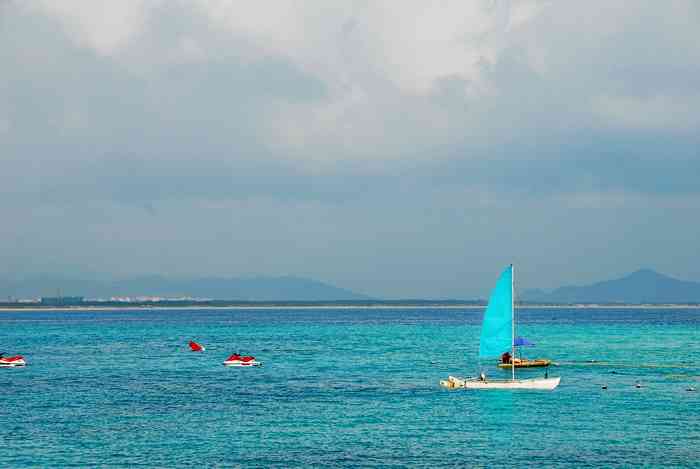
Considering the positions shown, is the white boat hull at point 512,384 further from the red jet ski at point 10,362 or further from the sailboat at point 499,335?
the red jet ski at point 10,362

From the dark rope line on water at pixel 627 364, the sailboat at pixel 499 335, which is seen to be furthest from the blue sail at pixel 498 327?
the dark rope line on water at pixel 627 364

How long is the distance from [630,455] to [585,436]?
22.5ft

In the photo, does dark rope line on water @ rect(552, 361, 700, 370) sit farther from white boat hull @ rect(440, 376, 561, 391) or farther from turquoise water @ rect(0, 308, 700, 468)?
white boat hull @ rect(440, 376, 561, 391)

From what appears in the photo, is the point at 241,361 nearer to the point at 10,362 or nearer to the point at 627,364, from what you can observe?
the point at 10,362

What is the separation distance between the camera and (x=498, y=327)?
98000mm

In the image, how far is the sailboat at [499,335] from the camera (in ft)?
314

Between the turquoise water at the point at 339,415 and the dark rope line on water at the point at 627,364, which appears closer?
the turquoise water at the point at 339,415

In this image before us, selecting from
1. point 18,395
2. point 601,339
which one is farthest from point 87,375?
point 601,339

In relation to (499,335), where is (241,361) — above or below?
below

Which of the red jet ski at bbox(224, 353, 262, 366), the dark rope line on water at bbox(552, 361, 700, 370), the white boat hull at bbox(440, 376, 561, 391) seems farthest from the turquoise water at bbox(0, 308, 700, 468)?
the red jet ski at bbox(224, 353, 262, 366)

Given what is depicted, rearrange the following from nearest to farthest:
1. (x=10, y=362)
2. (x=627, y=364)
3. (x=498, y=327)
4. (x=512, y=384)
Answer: (x=512, y=384) < (x=498, y=327) < (x=627, y=364) < (x=10, y=362)

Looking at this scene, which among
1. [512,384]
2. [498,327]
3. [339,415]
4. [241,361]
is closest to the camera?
[339,415]

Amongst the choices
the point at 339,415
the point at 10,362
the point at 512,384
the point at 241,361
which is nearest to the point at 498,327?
the point at 512,384

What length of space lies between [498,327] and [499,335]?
90cm
